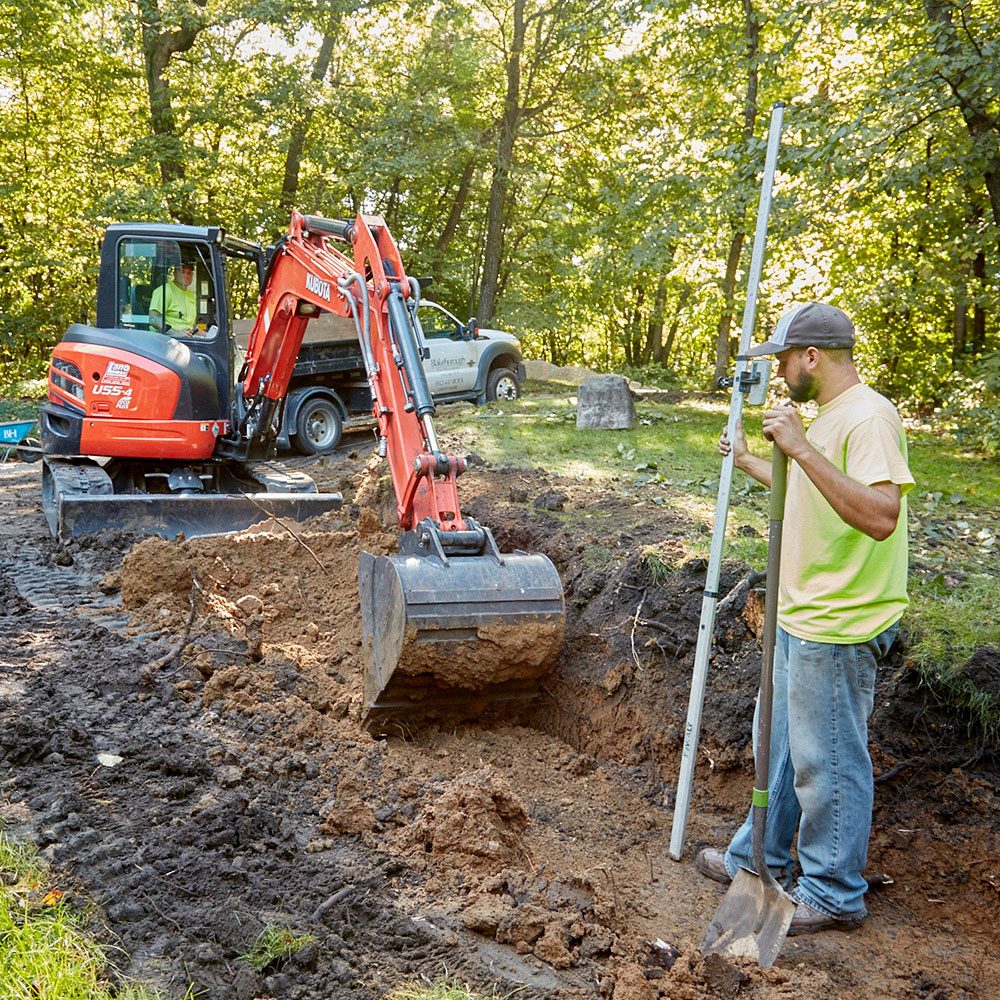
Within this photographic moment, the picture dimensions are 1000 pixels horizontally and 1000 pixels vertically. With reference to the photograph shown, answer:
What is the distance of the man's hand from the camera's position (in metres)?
3.09

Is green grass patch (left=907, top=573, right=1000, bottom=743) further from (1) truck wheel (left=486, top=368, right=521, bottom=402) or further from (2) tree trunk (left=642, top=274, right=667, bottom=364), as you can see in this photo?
(2) tree trunk (left=642, top=274, right=667, bottom=364)

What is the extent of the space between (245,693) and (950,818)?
337cm

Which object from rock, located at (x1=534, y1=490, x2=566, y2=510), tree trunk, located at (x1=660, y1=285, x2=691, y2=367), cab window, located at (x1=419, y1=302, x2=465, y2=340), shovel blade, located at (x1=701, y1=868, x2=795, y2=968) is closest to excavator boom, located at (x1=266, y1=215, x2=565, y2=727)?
shovel blade, located at (x1=701, y1=868, x2=795, y2=968)

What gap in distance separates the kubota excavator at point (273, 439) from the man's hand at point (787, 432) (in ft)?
5.99

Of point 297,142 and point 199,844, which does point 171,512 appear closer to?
point 199,844

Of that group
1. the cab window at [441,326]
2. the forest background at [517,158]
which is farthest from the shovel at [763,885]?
the cab window at [441,326]

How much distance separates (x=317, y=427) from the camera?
13.1 metres

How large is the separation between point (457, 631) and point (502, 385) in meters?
12.0

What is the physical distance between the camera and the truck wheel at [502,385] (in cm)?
1609

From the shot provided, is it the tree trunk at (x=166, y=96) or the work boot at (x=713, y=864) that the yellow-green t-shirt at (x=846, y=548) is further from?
the tree trunk at (x=166, y=96)

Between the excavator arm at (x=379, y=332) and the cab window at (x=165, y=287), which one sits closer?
the excavator arm at (x=379, y=332)

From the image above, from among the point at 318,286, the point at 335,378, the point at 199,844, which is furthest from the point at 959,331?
the point at 199,844

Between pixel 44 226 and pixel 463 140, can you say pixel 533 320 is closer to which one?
pixel 463 140

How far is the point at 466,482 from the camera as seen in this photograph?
8.37 m
